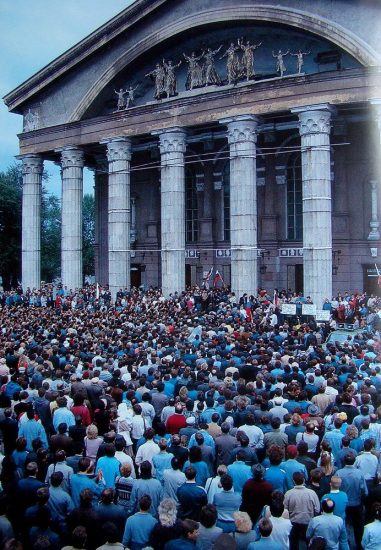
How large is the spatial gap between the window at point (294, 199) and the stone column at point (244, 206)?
571cm

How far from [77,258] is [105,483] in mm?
31100

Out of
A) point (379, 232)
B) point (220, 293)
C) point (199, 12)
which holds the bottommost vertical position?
point (220, 293)

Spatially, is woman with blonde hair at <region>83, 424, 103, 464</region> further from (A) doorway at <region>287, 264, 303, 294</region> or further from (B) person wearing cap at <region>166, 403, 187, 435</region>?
(A) doorway at <region>287, 264, 303, 294</region>

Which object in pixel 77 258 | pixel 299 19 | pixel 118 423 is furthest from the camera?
pixel 77 258

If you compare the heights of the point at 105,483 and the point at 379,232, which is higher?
the point at 379,232

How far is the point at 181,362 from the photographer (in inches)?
596

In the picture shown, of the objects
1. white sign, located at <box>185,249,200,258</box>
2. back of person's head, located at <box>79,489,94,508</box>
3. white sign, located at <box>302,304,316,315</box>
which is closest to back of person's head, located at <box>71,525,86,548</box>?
back of person's head, located at <box>79,489,94,508</box>

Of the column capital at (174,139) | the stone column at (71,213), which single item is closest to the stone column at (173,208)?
the column capital at (174,139)

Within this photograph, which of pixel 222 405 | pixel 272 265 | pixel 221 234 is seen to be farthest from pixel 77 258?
pixel 222 405

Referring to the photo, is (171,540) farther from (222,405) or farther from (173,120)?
(173,120)

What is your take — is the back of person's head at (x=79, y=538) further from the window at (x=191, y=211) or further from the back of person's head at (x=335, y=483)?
the window at (x=191, y=211)

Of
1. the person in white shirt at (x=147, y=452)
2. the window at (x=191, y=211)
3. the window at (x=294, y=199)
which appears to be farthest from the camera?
the window at (x=191, y=211)

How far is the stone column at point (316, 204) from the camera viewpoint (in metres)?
28.9

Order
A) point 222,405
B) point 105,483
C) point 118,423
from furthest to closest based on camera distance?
1. point 222,405
2. point 118,423
3. point 105,483
